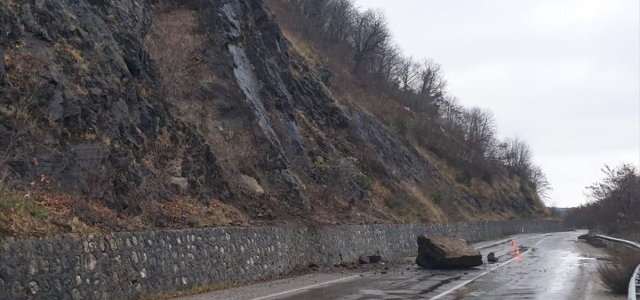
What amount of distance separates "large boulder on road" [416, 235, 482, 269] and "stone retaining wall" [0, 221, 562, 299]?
314 centimetres

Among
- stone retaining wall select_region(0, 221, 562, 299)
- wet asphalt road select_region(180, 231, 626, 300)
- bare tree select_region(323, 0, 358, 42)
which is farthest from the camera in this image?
bare tree select_region(323, 0, 358, 42)

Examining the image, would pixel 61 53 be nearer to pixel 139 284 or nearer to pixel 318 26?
pixel 139 284

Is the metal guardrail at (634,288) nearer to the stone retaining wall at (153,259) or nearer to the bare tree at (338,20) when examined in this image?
the stone retaining wall at (153,259)

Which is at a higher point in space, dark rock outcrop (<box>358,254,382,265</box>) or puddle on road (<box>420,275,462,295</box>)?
dark rock outcrop (<box>358,254,382,265</box>)

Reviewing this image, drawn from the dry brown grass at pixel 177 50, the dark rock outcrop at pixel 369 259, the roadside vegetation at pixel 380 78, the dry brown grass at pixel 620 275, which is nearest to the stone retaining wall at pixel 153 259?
the dark rock outcrop at pixel 369 259

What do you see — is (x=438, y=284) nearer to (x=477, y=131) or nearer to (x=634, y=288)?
(x=634, y=288)

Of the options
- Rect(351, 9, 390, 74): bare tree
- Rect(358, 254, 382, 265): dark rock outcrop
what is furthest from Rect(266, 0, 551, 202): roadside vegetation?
Rect(358, 254, 382, 265): dark rock outcrop

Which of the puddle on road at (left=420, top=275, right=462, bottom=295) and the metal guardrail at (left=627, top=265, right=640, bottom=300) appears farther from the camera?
the puddle on road at (left=420, top=275, right=462, bottom=295)

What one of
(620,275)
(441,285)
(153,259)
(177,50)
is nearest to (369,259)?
(441,285)

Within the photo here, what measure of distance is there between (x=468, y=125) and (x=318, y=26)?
140 ft

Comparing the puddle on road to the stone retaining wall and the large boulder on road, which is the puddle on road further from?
the stone retaining wall

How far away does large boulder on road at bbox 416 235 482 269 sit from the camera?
23.3 metres

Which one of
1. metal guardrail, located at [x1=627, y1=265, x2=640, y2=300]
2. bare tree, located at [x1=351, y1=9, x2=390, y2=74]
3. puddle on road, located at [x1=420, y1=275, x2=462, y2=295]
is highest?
bare tree, located at [x1=351, y1=9, x2=390, y2=74]

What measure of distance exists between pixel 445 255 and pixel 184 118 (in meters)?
10.7
